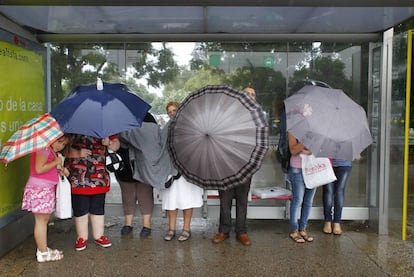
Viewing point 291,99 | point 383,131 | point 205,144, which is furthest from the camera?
point 383,131

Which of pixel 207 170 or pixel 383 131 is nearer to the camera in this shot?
pixel 207 170

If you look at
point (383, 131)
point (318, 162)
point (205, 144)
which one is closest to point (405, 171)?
point (383, 131)

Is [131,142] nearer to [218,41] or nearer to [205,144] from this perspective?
[205,144]

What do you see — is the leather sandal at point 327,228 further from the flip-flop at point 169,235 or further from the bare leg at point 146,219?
the bare leg at point 146,219

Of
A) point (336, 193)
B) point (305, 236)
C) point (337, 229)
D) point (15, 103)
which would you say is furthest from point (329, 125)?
point (15, 103)

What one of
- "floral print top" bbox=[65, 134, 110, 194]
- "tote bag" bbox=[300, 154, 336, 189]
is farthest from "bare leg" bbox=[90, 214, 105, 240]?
"tote bag" bbox=[300, 154, 336, 189]

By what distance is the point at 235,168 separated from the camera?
13.3 feet

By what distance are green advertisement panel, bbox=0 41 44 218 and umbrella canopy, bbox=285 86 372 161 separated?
8.95 feet

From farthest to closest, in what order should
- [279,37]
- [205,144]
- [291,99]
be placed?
[279,37]
[291,99]
[205,144]

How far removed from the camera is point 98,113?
385 cm

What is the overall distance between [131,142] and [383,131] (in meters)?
2.86

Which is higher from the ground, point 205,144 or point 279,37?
point 279,37

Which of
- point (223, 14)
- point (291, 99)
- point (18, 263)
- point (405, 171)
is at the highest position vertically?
point (223, 14)

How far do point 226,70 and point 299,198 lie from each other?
2004mm
